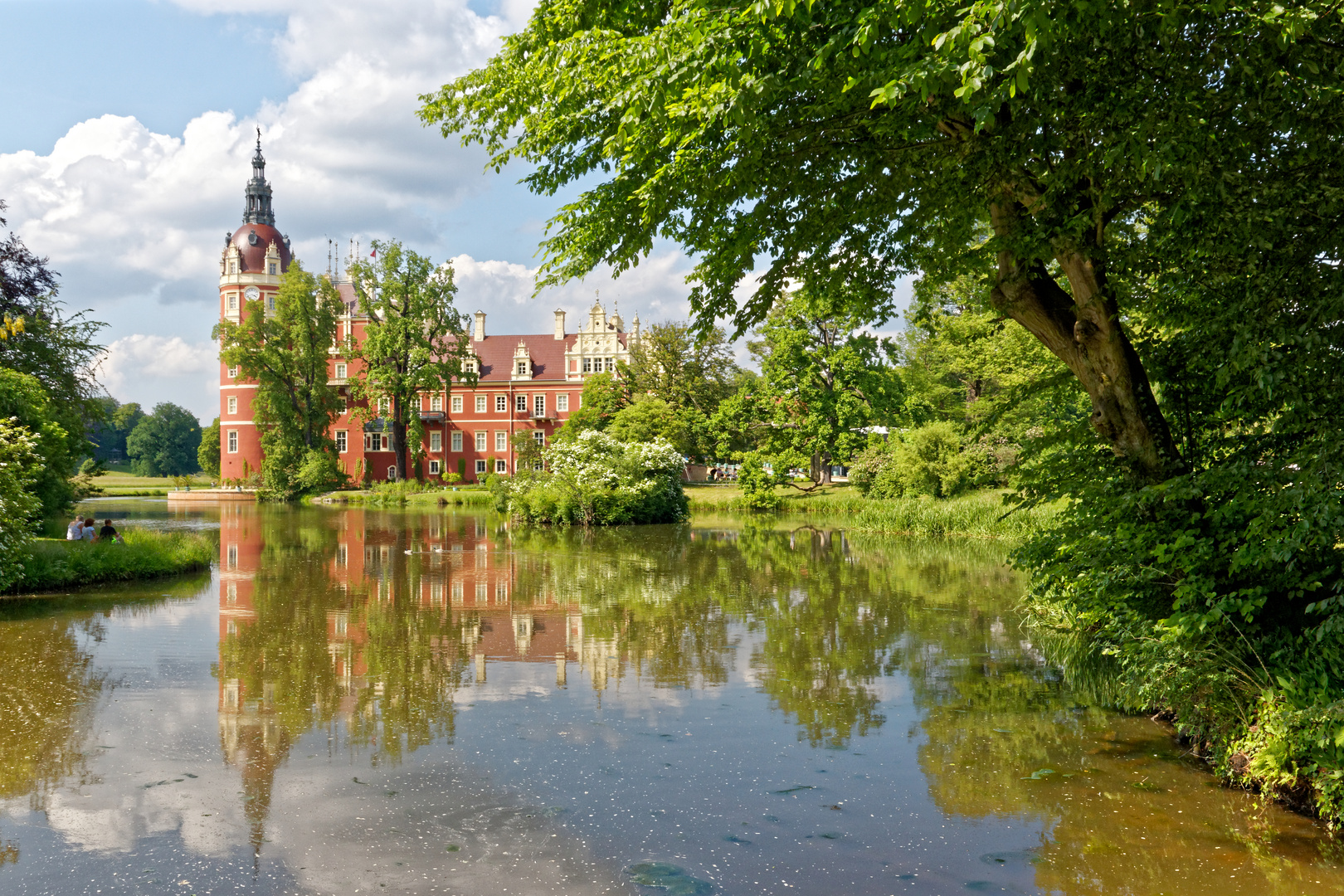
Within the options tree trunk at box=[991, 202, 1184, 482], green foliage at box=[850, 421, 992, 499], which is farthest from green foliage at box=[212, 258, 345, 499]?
tree trunk at box=[991, 202, 1184, 482]

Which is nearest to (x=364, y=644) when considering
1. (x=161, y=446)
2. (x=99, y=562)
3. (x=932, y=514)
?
(x=99, y=562)

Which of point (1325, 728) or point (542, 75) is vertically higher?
point (542, 75)

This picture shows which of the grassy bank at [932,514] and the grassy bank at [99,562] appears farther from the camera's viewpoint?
the grassy bank at [932,514]

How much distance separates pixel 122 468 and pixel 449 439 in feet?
203

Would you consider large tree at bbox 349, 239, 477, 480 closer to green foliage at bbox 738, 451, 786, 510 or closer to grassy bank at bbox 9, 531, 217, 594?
green foliage at bbox 738, 451, 786, 510

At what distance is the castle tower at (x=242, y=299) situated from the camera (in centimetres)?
6003

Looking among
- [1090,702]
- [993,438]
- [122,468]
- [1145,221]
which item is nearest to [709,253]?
[1145,221]

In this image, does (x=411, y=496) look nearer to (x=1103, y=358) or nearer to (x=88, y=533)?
(x=88, y=533)

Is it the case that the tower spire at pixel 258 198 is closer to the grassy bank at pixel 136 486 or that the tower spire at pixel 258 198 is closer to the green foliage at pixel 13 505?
the grassy bank at pixel 136 486

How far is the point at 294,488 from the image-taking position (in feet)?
170

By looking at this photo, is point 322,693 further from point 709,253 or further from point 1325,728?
point 1325,728

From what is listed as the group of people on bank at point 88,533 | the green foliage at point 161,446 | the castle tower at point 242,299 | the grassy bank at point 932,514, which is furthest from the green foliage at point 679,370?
the green foliage at point 161,446

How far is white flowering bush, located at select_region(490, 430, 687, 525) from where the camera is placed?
31.3 m

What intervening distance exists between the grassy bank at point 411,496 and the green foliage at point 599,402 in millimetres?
6579
